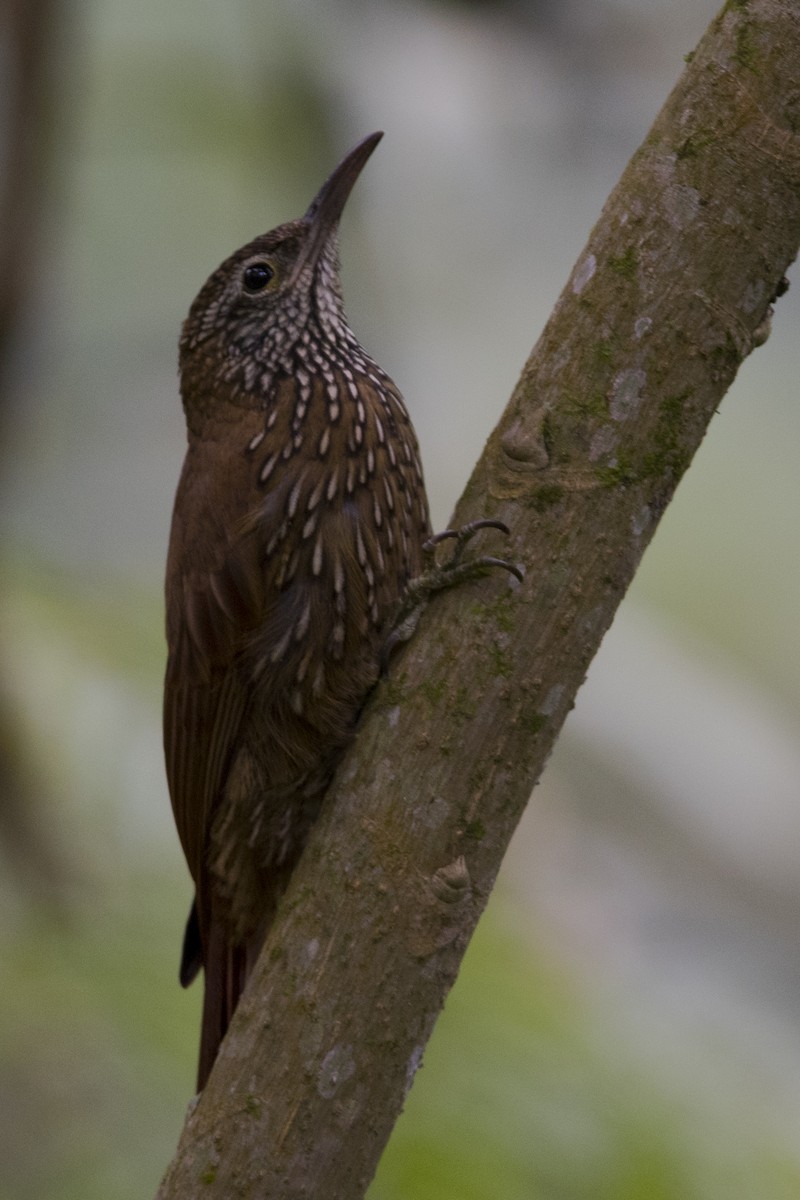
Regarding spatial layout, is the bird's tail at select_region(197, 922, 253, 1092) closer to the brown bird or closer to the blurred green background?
the brown bird

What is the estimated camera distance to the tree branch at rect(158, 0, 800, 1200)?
79.8 inches

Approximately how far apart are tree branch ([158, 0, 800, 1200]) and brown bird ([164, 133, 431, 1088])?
481 millimetres

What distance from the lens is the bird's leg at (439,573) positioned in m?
2.12

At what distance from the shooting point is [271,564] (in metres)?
2.62

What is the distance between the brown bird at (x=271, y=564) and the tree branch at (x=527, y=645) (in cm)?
48

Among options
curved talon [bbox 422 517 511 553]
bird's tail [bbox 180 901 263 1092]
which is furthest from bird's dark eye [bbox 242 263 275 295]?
bird's tail [bbox 180 901 263 1092]

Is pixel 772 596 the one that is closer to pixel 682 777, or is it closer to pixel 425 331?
pixel 682 777

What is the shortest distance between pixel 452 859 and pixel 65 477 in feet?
10.3

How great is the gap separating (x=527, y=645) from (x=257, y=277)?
1.19 metres

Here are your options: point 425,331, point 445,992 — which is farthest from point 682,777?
point 445,992

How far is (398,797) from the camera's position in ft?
6.81

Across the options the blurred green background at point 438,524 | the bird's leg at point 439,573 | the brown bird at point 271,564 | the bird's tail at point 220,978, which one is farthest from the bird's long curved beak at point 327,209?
the bird's tail at point 220,978

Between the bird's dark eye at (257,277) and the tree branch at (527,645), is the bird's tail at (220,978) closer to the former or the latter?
the tree branch at (527,645)

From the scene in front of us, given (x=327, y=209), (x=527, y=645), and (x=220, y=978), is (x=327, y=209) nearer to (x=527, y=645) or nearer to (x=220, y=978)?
(x=527, y=645)
